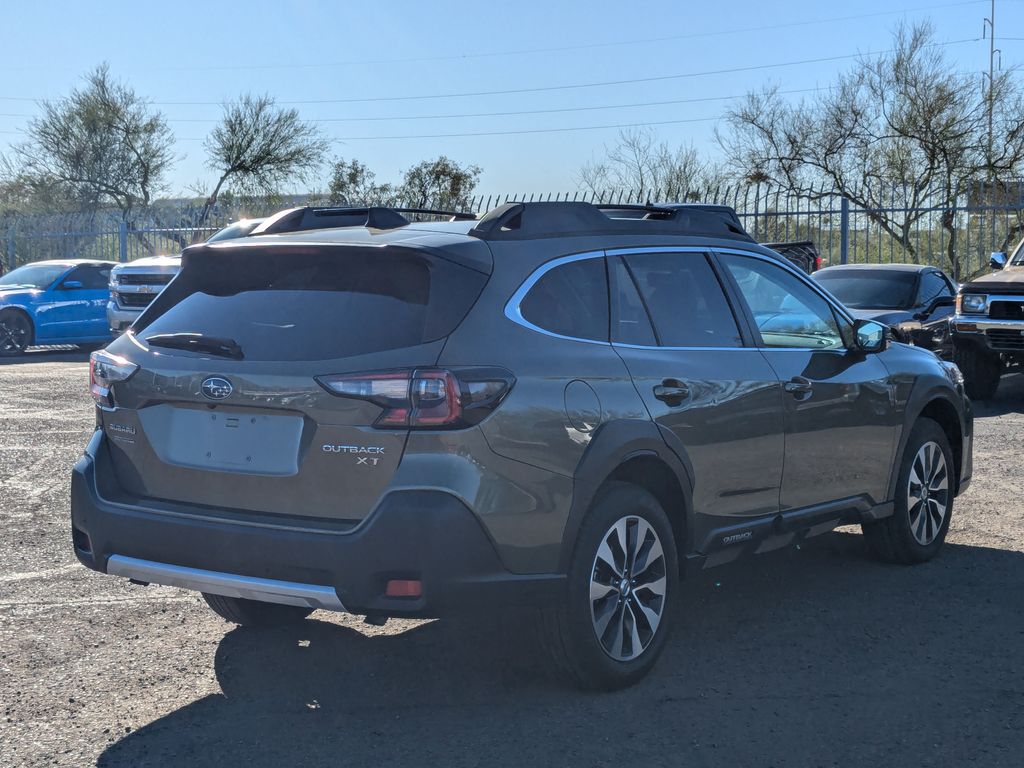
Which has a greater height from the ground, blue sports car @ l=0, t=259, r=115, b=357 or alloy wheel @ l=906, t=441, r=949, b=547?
blue sports car @ l=0, t=259, r=115, b=357

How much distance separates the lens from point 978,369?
47.0ft

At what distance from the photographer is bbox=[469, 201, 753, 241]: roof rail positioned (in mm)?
4676

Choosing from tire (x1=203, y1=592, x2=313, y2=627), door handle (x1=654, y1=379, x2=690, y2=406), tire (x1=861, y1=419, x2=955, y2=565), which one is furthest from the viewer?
tire (x1=861, y1=419, x2=955, y2=565)

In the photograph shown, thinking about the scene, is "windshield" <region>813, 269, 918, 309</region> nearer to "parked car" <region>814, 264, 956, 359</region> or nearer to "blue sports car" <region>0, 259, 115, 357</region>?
"parked car" <region>814, 264, 956, 359</region>

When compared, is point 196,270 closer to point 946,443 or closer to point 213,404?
point 213,404

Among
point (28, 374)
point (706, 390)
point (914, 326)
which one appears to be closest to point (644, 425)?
point (706, 390)

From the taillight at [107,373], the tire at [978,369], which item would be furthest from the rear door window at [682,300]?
the tire at [978,369]

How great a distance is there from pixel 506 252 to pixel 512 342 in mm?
396

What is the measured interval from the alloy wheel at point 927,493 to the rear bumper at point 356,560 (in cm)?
298

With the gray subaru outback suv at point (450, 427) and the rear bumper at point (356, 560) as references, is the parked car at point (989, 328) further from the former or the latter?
the rear bumper at point (356, 560)

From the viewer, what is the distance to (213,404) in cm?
438

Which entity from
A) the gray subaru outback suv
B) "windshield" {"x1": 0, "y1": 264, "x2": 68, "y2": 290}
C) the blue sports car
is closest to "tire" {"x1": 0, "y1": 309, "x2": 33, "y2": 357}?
the blue sports car

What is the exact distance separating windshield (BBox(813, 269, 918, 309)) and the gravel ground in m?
8.36

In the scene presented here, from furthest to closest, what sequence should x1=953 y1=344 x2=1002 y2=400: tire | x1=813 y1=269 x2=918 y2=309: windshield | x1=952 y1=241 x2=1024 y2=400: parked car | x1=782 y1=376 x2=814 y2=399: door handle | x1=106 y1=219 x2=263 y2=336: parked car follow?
x1=106 y1=219 x2=263 y2=336: parked car → x1=813 y1=269 x2=918 y2=309: windshield → x1=953 y1=344 x2=1002 y2=400: tire → x1=952 y1=241 x2=1024 y2=400: parked car → x1=782 y1=376 x2=814 y2=399: door handle
